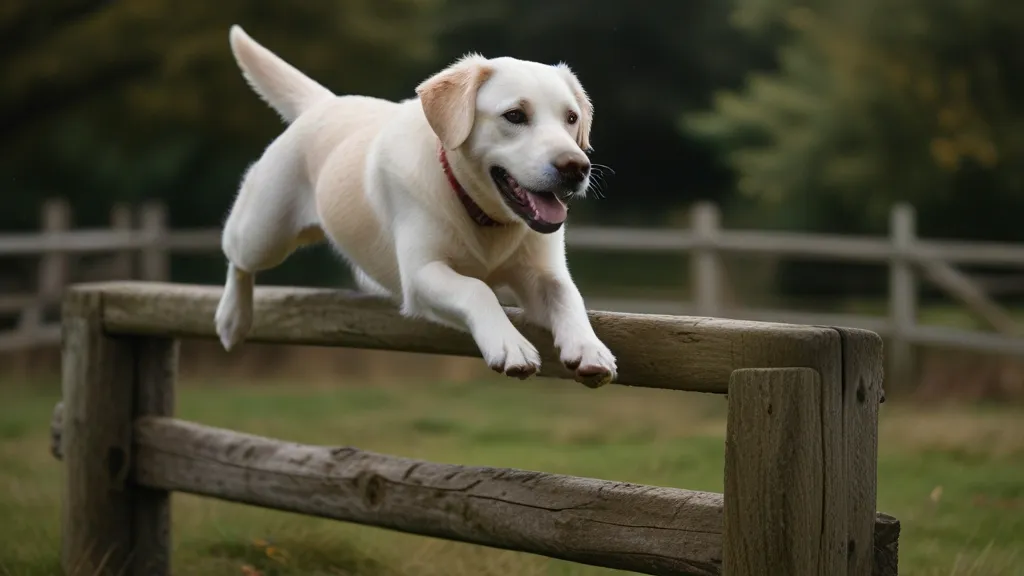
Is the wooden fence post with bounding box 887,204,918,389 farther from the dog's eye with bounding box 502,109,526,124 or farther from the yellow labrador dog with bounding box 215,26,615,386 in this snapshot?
the dog's eye with bounding box 502,109,526,124

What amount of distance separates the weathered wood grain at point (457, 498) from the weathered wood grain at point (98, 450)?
9 cm

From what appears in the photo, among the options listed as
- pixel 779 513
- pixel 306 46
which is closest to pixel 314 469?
pixel 779 513

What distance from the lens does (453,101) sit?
2986 millimetres

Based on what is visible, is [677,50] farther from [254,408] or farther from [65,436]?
[65,436]

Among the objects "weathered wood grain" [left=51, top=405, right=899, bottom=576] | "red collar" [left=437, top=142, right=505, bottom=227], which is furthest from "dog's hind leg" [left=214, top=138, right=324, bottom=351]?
"red collar" [left=437, top=142, right=505, bottom=227]

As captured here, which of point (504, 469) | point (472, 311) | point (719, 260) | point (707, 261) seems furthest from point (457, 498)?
point (719, 260)

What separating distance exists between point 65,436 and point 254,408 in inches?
185

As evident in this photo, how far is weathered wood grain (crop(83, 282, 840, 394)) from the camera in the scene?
258cm

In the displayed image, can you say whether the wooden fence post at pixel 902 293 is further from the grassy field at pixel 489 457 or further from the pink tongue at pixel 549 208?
the pink tongue at pixel 549 208

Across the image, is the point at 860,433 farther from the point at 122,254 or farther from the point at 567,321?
the point at 122,254

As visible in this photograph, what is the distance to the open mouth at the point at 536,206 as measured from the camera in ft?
9.39

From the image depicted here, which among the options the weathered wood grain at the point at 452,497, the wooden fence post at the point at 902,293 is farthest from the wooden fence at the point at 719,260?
the weathered wood grain at the point at 452,497

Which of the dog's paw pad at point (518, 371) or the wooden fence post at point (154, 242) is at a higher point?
the wooden fence post at point (154, 242)

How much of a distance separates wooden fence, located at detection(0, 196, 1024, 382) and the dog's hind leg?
16.2 ft
